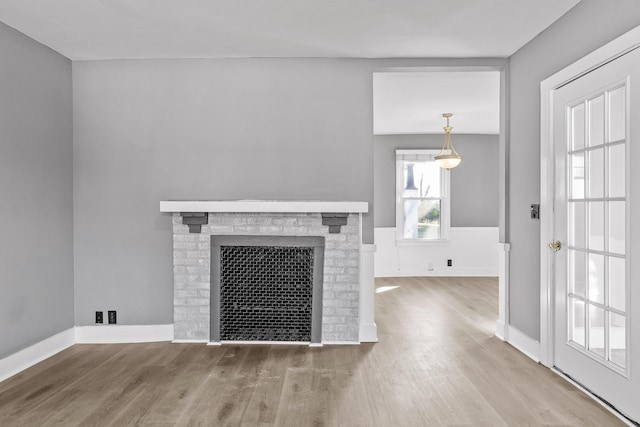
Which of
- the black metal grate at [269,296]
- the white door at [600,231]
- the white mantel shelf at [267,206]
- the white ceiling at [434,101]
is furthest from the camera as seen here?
the white ceiling at [434,101]

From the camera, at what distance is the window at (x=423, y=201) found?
24.6 feet

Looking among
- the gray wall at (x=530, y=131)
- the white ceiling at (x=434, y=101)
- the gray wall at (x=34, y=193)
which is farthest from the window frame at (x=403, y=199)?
the gray wall at (x=34, y=193)

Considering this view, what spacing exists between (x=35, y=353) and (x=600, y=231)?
13.3ft

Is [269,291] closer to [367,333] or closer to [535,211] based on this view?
[367,333]

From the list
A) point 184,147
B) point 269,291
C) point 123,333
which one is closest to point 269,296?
point 269,291

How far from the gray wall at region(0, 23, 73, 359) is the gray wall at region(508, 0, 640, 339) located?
385 centimetres

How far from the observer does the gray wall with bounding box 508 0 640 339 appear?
2.77 m

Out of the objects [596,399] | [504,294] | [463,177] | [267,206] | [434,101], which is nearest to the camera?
[596,399]

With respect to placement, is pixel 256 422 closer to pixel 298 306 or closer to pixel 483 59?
pixel 298 306

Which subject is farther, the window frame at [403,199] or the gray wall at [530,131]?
the window frame at [403,199]

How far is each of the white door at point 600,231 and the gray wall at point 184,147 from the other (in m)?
1.40

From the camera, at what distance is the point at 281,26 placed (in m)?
3.14

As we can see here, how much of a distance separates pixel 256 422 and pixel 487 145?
656 centimetres

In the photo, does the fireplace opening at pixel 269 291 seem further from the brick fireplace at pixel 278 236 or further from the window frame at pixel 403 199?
the window frame at pixel 403 199
